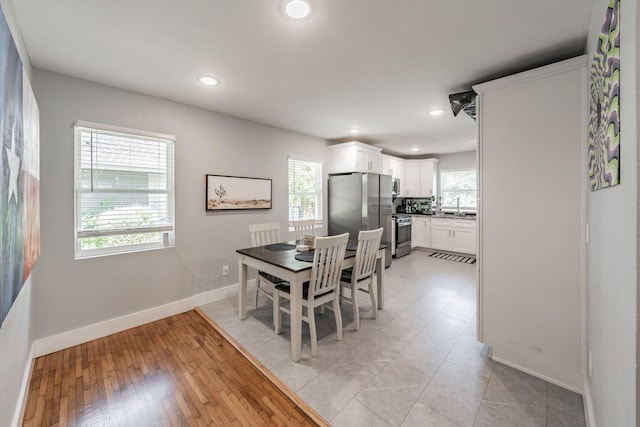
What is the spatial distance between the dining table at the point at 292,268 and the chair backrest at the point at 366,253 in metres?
0.08

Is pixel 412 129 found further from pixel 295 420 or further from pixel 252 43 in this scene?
pixel 295 420

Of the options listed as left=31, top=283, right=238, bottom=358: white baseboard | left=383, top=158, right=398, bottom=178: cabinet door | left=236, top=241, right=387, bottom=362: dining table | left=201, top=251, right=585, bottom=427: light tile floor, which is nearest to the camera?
left=201, top=251, right=585, bottom=427: light tile floor

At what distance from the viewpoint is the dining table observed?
2082 millimetres

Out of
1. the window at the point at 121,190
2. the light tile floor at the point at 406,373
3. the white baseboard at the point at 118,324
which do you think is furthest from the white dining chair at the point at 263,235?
the window at the point at 121,190

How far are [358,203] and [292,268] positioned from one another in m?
2.61

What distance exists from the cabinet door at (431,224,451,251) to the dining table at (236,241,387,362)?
369 cm

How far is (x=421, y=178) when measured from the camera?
6.46 m

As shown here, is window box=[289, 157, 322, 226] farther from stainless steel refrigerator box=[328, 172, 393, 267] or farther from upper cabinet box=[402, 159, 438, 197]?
upper cabinet box=[402, 159, 438, 197]

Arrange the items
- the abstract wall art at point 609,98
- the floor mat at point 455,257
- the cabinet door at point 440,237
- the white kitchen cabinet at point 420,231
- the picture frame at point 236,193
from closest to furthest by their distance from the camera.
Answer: the abstract wall art at point 609,98 → the picture frame at point 236,193 → the floor mat at point 455,257 → the cabinet door at point 440,237 → the white kitchen cabinet at point 420,231

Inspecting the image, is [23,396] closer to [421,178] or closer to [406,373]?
[406,373]

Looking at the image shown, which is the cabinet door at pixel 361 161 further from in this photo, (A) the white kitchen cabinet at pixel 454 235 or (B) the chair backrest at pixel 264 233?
(A) the white kitchen cabinet at pixel 454 235

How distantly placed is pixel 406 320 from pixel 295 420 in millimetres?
1644

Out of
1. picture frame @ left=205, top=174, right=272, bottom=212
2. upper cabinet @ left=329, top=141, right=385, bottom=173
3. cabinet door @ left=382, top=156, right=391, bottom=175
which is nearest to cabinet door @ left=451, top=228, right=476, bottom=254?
cabinet door @ left=382, top=156, right=391, bottom=175

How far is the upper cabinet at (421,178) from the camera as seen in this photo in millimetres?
6338
